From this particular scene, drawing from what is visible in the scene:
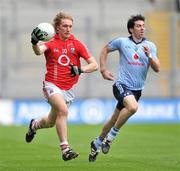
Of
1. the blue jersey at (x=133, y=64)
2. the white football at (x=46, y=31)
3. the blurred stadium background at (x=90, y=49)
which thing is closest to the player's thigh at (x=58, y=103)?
the white football at (x=46, y=31)

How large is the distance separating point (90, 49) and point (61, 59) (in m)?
16.7

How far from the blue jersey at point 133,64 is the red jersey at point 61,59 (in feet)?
2.95

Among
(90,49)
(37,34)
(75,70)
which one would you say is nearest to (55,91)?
(75,70)

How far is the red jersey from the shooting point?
13477 mm

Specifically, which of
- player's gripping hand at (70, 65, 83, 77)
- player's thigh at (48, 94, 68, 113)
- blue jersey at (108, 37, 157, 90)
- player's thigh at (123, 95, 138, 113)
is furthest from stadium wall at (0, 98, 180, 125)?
player's gripping hand at (70, 65, 83, 77)

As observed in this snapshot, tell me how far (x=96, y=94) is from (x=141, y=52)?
1562cm

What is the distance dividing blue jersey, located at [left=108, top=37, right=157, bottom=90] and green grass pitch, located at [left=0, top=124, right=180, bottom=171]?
4.37ft

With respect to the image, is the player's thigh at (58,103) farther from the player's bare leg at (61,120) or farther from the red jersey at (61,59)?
the red jersey at (61,59)

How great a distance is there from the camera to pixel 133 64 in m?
14.1

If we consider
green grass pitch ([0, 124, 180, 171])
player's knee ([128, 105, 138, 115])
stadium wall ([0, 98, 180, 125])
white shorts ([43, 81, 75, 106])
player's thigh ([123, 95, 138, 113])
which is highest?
white shorts ([43, 81, 75, 106])

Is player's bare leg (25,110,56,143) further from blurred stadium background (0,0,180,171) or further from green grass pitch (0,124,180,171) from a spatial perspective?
blurred stadium background (0,0,180,171)

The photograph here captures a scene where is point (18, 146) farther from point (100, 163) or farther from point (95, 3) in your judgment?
point (95, 3)

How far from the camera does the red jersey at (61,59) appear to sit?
1348 cm

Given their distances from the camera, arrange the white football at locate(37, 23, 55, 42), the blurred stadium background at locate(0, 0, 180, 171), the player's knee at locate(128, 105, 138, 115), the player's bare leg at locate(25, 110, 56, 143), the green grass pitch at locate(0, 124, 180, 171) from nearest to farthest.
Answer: the green grass pitch at locate(0, 124, 180, 171), the white football at locate(37, 23, 55, 42), the player's knee at locate(128, 105, 138, 115), the player's bare leg at locate(25, 110, 56, 143), the blurred stadium background at locate(0, 0, 180, 171)
